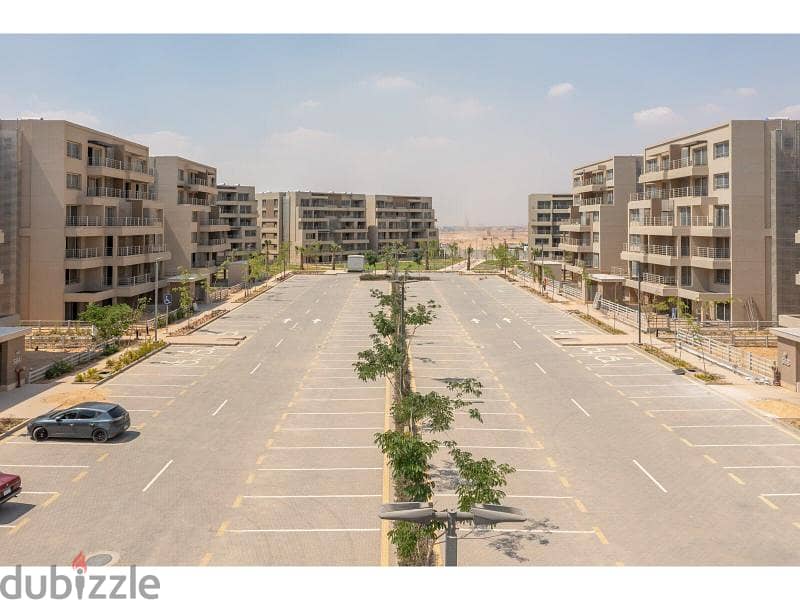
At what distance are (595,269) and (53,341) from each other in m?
57.0

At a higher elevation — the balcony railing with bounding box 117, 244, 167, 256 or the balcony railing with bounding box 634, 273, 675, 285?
the balcony railing with bounding box 117, 244, 167, 256

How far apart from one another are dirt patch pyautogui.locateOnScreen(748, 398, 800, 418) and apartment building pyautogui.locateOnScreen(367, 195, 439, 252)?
120 m

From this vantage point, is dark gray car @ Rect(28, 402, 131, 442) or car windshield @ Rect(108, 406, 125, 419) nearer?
dark gray car @ Rect(28, 402, 131, 442)

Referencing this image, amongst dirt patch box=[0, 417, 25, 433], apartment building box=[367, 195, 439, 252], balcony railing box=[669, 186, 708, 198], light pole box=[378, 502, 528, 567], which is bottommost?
dirt patch box=[0, 417, 25, 433]

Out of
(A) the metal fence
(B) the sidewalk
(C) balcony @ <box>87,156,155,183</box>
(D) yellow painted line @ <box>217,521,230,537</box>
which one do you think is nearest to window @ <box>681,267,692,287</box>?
(B) the sidewalk

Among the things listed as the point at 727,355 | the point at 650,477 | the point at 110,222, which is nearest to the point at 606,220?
the point at 727,355

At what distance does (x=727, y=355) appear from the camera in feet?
140

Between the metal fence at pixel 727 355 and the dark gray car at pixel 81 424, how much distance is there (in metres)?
32.0

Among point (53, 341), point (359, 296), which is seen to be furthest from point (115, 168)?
point (359, 296)

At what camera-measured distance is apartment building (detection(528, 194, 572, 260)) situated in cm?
13012

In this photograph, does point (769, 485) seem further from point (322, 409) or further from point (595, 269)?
point (595, 269)

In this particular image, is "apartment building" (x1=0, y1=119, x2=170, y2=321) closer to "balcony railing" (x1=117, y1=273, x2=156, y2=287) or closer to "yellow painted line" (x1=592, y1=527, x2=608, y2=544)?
"balcony railing" (x1=117, y1=273, x2=156, y2=287)

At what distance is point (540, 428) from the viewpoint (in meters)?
28.9

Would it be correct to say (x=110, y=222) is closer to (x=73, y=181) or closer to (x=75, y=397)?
(x=73, y=181)
